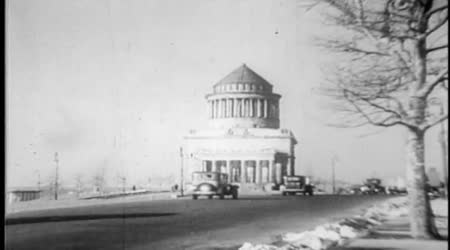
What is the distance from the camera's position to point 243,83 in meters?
3.39

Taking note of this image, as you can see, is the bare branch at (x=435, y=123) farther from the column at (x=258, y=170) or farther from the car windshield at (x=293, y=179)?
the column at (x=258, y=170)

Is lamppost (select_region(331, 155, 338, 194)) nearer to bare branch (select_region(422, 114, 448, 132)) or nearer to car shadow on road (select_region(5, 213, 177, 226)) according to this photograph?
bare branch (select_region(422, 114, 448, 132))

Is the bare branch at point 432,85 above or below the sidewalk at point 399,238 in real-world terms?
above

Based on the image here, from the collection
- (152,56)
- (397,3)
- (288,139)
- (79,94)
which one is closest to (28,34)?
(79,94)

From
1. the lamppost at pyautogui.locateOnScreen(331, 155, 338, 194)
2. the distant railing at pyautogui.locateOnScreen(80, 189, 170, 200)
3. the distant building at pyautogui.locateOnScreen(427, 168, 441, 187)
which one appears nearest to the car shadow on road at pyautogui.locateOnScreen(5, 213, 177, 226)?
the distant railing at pyautogui.locateOnScreen(80, 189, 170, 200)

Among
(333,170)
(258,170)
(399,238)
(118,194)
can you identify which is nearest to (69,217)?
(118,194)

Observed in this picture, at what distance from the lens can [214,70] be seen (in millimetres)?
3512

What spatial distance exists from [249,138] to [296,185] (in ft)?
1.13

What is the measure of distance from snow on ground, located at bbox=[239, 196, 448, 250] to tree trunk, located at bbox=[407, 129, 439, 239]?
5 cm

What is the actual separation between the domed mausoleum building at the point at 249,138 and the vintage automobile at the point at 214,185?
0.04 metres

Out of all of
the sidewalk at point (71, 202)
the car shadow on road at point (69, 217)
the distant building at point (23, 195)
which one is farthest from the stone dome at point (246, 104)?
the distant building at point (23, 195)

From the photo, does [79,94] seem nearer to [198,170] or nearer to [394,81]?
[198,170]

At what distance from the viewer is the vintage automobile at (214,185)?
11.1 ft

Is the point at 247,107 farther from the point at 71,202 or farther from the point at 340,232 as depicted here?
the point at 71,202
